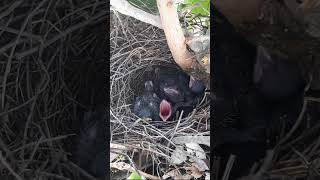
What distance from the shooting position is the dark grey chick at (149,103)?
3.68 feet

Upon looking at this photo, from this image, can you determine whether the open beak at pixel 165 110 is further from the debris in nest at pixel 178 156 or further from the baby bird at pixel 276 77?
the baby bird at pixel 276 77

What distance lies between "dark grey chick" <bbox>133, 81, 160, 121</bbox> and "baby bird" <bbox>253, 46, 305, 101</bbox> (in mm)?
260

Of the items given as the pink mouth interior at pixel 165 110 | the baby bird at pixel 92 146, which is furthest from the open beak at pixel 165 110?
the baby bird at pixel 92 146

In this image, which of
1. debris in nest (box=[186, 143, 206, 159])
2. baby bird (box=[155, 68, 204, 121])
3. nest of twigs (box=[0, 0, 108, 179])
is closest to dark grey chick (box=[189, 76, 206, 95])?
baby bird (box=[155, 68, 204, 121])

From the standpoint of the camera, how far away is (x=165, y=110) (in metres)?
1.13

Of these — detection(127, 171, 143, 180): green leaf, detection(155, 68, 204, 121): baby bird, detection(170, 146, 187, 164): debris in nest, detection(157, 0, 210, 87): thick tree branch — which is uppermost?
detection(157, 0, 210, 87): thick tree branch

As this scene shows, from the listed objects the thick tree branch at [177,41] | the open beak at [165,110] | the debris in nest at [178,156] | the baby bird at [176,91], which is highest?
the thick tree branch at [177,41]

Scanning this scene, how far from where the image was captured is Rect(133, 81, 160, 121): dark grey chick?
1.12m

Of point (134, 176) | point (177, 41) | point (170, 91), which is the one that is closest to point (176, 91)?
point (170, 91)

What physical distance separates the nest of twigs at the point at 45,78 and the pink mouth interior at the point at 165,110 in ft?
0.64

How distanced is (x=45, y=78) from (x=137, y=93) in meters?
0.24

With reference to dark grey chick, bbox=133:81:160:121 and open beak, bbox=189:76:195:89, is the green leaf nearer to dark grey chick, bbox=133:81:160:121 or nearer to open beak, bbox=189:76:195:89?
dark grey chick, bbox=133:81:160:121

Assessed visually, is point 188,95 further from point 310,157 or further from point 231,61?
point 310,157

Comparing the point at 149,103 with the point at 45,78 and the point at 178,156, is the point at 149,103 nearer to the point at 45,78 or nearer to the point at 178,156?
the point at 178,156
